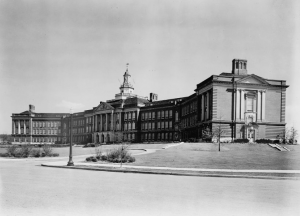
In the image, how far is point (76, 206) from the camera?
31.4ft

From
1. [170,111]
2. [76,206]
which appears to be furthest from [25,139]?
[76,206]

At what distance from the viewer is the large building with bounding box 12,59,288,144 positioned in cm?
6034

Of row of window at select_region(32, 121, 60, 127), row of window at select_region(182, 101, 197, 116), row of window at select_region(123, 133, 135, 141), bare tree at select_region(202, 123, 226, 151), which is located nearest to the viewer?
bare tree at select_region(202, 123, 226, 151)

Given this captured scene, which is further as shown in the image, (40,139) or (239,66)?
(40,139)

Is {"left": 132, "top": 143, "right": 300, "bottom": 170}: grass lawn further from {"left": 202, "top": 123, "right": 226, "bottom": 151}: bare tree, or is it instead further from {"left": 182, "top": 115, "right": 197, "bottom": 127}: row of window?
{"left": 182, "top": 115, "right": 197, "bottom": 127}: row of window

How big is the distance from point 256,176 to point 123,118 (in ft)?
283

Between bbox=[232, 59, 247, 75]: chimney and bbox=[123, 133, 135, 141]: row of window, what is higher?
bbox=[232, 59, 247, 75]: chimney

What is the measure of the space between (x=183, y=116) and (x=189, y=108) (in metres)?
5.20

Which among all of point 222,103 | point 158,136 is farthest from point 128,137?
point 222,103

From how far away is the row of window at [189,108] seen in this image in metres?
73.9

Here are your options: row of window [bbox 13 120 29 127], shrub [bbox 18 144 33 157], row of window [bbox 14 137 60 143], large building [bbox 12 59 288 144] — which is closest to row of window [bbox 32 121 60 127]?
large building [bbox 12 59 288 144]

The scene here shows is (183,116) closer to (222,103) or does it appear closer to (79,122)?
(222,103)

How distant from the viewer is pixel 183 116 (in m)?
83.4

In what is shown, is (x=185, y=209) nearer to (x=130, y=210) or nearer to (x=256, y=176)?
(x=130, y=210)
